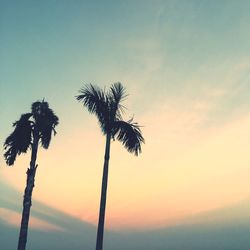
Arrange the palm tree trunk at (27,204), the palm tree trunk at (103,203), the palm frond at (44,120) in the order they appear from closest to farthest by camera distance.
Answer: the palm tree trunk at (103,203) → the palm tree trunk at (27,204) → the palm frond at (44,120)

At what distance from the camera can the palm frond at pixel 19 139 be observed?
2062 cm

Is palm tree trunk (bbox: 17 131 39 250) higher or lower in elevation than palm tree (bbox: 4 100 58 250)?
lower

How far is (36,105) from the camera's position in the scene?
2114 cm

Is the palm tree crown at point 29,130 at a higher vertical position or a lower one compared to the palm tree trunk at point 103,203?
higher

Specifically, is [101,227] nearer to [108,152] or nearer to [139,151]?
[108,152]

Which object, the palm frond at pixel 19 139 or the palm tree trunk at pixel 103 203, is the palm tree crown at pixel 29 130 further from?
the palm tree trunk at pixel 103 203

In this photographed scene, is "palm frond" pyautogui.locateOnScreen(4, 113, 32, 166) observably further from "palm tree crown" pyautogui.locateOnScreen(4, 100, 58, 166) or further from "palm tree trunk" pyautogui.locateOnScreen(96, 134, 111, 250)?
"palm tree trunk" pyautogui.locateOnScreen(96, 134, 111, 250)

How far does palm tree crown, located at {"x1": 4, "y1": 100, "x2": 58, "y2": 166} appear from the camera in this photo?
67.8 ft

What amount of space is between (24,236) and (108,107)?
9079mm

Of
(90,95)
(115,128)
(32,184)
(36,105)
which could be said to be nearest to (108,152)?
(115,128)

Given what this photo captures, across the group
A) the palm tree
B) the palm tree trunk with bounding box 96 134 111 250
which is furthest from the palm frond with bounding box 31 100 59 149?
the palm tree trunk with bounding box 96 134 111 250

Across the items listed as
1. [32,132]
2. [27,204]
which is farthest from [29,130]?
[27,204]

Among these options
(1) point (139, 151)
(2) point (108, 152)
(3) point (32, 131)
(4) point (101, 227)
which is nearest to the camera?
(4) point (101, 227)

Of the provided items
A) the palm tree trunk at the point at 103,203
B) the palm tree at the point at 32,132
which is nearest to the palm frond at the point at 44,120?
the palm tree at the point at 32,132
